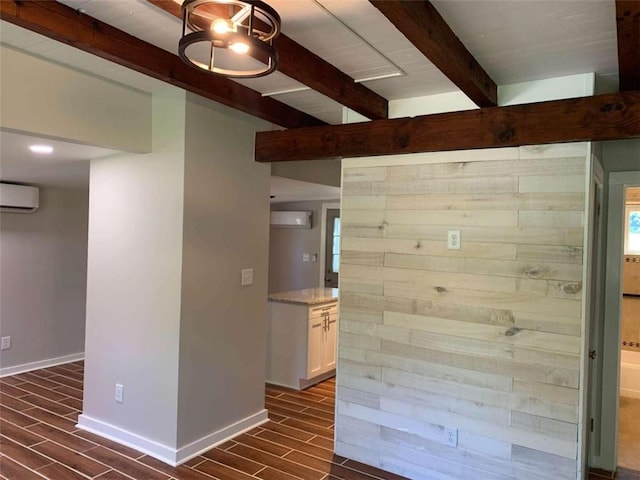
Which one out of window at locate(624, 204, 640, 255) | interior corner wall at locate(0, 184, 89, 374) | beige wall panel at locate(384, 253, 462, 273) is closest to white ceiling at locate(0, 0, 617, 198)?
beige wall panel at locate(384, 253, 462, 273)

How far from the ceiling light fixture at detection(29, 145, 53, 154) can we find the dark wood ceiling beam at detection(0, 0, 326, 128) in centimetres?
134

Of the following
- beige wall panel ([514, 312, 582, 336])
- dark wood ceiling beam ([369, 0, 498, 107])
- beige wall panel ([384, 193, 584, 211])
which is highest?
dark wood ceiling beam ([369, 0, 498, 107])

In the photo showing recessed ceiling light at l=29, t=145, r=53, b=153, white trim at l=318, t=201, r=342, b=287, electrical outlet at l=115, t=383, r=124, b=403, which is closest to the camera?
recessed ceiling light at l=29, t=145, r=53, b=153

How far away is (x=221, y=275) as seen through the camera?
3293 millimetres

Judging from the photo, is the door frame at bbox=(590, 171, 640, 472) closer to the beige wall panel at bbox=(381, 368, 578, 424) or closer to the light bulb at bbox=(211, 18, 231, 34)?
Result: the beige wall panel at bbox=(381, 368, 578, 424)

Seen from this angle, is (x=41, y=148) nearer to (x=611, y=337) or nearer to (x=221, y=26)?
(x=221, y=26)

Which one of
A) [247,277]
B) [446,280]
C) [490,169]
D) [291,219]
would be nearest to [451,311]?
[446,280]

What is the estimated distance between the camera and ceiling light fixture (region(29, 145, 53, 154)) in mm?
3169

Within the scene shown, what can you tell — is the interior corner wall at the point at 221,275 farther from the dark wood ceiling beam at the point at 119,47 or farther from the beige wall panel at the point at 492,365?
the beige wall panel at the point at 492,365

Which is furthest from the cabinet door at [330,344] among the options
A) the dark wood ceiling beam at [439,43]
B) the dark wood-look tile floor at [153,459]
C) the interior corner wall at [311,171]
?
the dark wood ceiling beam at [439,43]

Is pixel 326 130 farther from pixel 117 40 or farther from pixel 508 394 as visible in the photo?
pixel 508 394

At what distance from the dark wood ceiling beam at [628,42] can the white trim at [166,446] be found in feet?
10.8

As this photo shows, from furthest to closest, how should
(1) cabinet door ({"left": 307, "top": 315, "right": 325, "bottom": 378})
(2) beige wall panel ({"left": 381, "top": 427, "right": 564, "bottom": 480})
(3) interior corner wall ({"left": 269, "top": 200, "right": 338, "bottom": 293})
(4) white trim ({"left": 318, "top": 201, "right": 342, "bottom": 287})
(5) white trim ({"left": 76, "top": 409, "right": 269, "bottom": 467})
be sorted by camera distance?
(3) interior corner wall ({"left": 269, "top": 200, "right": 338, "bottom": 293}), (4) white trim ({"left": 318, "top": 201, "right": 342, "bottom": 287}), (1) cabinet door ({"left": 307, "top": 315, "right": 325, "bottom": 378}), (5) white trim ({"left": 76, "top": 409, "right": 269, "bottom": 467}), (2) beige wall panel ({"left": 381, "top": 427, "right": 564, "bottom": 480})

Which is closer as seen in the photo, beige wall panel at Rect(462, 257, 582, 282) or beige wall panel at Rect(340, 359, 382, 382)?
beige wall panel at Rect(462, 257, 582, 282)
